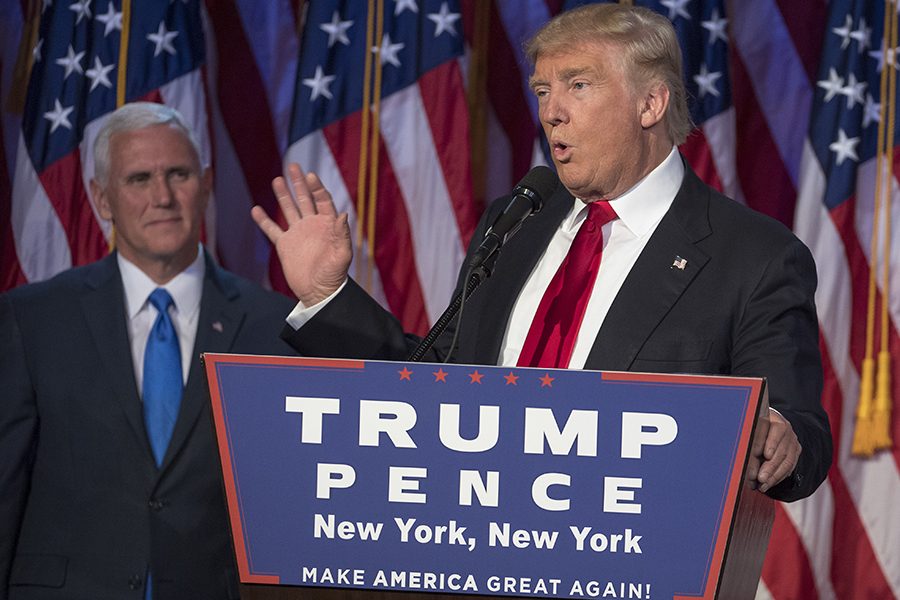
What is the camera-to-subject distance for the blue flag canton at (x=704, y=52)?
3.49 m

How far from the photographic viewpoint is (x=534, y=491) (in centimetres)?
125

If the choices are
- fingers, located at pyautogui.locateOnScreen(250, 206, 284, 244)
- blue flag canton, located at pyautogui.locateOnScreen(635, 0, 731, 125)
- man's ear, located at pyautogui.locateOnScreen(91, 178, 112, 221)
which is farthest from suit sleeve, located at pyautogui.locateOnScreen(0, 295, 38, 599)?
blue flag canton, located at pyautogui.locateOnScreen(635, 0, 731, 125)

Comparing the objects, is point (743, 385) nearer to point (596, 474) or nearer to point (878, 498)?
point (596, 474)

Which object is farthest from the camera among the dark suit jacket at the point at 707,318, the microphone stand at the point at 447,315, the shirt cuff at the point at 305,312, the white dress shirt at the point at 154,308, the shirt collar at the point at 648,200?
the white dress shirt at the point at 154,308

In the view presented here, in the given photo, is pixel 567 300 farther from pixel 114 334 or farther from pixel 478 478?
pixel 114 334

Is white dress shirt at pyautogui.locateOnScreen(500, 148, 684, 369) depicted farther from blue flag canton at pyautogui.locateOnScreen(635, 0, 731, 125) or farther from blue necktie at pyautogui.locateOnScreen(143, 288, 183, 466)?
blue flag canton at pyautogui.locateOnScreen(635, 0, 731, 125)

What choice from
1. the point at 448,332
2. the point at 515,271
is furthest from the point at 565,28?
the point at 448,332

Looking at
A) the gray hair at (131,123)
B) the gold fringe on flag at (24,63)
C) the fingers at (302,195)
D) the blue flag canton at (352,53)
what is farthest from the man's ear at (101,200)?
the fingers at (302,195)

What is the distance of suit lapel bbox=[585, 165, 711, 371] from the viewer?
5.47 feet

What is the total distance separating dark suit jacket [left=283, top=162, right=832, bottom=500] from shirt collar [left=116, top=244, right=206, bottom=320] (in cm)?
112

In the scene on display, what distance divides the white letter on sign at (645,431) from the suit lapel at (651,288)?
0.42 meters

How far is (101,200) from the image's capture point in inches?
119

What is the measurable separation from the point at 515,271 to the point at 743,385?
730 millimetres

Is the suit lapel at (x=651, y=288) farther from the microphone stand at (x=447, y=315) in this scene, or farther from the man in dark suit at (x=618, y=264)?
the microphone stand at (x=447, y=315)
